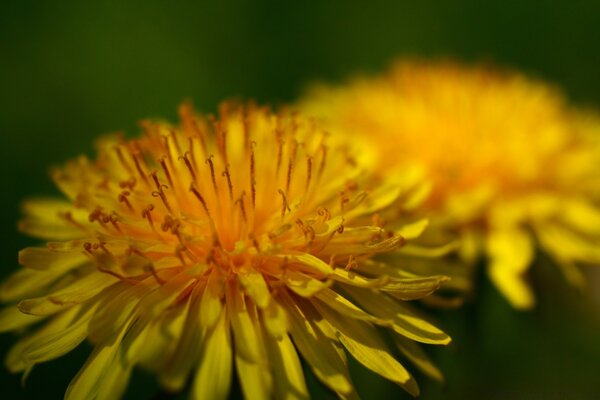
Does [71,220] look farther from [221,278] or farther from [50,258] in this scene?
[221,278]

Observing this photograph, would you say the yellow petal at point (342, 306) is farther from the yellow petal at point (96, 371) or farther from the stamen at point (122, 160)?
the stamen at point (122, 160)

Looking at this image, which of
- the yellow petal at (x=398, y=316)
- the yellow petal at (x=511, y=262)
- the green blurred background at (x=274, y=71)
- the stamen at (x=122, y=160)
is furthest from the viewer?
the green blurred background at (x=274, y=71)

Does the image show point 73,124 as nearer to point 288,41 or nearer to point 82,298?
point 288,41

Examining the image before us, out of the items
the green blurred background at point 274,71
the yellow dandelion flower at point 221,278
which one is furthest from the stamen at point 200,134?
the green blurred background at point 274,71

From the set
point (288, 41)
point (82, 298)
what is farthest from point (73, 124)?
point (82, 298)

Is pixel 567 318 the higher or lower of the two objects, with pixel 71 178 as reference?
lower

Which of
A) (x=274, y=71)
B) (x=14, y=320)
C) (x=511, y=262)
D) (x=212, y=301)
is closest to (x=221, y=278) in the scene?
(x=212, y=301)
